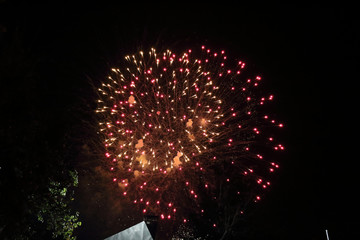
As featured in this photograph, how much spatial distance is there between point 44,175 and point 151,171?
7.72 meters

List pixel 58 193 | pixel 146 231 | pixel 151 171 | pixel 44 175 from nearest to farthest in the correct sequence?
pixel 44 175 → pixel 58 193 → pixel 146 231 → pixel 151 171

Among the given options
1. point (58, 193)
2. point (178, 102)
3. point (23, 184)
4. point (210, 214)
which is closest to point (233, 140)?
point (178, 102)

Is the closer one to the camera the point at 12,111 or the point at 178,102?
the point at 12,111

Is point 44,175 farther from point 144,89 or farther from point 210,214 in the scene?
point 210,214

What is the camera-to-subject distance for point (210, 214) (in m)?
12.6

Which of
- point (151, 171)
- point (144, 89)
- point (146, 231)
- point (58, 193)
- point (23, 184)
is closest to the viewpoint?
point (23, 184)

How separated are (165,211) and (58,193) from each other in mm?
7021

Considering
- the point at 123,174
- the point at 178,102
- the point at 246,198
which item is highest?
the point at 178,102

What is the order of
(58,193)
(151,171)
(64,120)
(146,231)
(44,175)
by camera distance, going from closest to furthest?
(44,175) < (64,120) < (58,193) < (146,231) < (151,171)

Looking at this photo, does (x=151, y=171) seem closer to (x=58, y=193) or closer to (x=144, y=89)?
(x=144, y=89)

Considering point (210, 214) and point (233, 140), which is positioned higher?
point (233, 140)

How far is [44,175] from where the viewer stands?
5.96 m

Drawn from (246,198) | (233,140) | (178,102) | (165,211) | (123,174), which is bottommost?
(246,198)

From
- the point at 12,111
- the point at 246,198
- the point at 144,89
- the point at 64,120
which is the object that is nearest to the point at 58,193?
the point at 64,120
